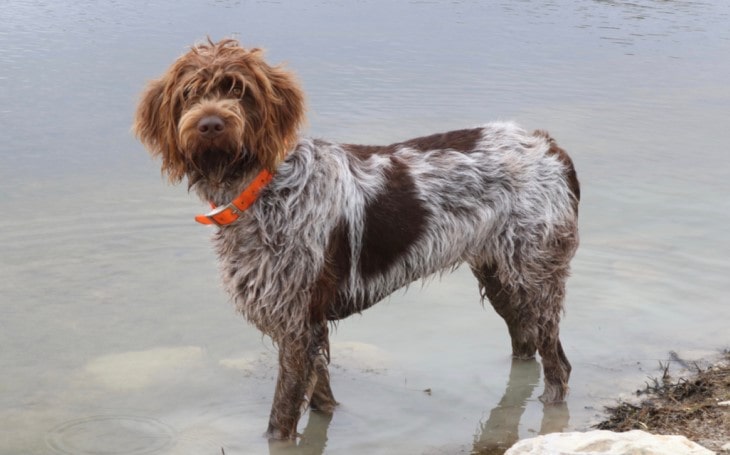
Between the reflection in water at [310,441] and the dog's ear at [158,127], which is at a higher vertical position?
the dog's ear at [158,127]

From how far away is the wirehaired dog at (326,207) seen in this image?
472cm

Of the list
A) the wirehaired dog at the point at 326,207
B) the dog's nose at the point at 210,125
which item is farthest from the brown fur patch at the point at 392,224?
the dog's nose at the point at 210,125

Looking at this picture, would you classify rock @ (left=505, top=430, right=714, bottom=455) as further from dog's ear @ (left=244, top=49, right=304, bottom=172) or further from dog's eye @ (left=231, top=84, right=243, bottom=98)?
dog's eye @ (left=231, top=84, right=243, bottom=98)

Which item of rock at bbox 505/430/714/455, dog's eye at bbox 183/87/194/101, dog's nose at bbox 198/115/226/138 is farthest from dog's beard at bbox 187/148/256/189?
rock at bbox 505/430/714/455

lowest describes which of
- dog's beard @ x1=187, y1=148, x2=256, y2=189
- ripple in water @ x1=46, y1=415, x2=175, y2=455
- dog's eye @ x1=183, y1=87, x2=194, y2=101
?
ripple in water @ x1=46, y1=415, x2=175, y2=455

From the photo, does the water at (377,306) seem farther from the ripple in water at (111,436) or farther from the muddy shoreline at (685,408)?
the muddy shoreline at (685,408)

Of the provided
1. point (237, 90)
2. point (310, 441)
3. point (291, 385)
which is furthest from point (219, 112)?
point (310, 441)

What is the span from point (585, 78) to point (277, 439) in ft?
33.1

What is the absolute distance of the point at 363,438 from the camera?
5707 mm

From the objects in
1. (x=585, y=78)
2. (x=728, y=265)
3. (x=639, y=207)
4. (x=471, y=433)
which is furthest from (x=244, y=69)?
(x=585, y=78)

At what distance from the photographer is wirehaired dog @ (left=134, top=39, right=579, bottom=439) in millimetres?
4719

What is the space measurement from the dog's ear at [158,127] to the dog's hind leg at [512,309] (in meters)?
2.04

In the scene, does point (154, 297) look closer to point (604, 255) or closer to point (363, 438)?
point (363, 438)

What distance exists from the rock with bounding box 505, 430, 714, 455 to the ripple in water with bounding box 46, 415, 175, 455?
2.18 metres
